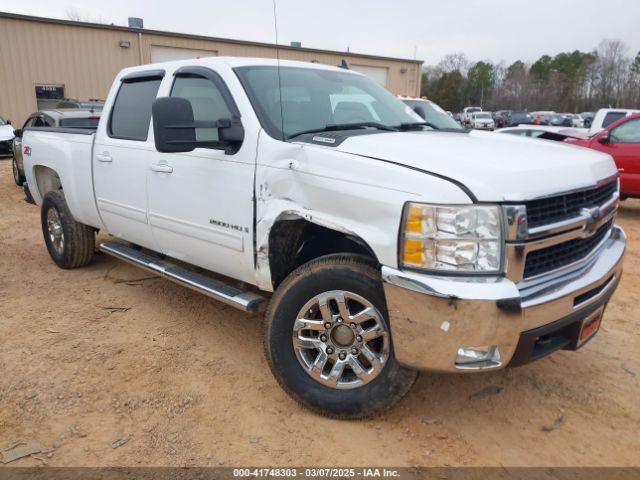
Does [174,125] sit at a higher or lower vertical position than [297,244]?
higher

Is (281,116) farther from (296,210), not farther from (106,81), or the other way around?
(106,81)

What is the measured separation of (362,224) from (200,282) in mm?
1532

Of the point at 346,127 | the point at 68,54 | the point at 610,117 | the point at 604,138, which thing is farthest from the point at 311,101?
the point at 68,54

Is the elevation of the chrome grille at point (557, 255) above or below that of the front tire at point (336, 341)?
above

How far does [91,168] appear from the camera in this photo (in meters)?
4.72

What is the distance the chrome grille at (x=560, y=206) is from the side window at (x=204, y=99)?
1.96 m

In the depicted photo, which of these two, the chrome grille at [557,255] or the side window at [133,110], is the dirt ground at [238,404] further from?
the side window at [133,110]

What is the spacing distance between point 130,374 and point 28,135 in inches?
146

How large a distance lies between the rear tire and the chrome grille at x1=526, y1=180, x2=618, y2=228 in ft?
14.7

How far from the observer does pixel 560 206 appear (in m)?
2.62

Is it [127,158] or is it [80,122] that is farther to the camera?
[80,122]

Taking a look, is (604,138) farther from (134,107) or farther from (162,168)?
(162,168)

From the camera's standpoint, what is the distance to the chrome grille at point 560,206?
2457mm

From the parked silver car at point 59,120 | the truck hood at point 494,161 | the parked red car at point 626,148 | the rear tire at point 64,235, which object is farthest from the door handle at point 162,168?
the parked red car at point 626,148
